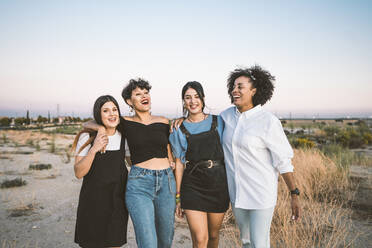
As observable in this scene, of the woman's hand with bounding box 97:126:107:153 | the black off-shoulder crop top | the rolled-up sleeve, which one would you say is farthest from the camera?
the black off-shoulder crop top

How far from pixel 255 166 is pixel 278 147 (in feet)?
1.04

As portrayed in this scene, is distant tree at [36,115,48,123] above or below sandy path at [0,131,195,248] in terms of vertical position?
above

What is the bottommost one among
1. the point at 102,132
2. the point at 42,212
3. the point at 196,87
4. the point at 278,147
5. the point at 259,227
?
the point at 42,212

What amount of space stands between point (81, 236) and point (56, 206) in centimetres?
478

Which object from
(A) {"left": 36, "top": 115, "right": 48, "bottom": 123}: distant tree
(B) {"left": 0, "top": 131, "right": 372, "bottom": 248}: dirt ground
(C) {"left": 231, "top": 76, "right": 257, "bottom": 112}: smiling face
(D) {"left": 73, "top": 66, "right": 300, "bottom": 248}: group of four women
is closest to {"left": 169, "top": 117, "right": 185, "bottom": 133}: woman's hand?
(D) {"left": 73, "top": 66, "right": 300, "bottom": 248}: group of four women

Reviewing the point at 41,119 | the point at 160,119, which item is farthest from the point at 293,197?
the point at 41,119

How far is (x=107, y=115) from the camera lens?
2.85 meters

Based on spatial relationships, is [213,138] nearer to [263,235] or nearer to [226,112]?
[226,112]

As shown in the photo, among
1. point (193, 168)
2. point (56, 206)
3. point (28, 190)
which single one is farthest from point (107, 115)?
point (28, 190)

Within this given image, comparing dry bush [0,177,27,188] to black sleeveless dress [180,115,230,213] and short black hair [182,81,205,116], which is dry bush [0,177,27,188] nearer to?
black sleeveless dress [180,115,230,213]

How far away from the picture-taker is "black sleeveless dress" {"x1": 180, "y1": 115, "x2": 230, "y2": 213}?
2.90 m

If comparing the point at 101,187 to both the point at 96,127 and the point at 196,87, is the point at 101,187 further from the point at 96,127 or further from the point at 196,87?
the point at 196,87

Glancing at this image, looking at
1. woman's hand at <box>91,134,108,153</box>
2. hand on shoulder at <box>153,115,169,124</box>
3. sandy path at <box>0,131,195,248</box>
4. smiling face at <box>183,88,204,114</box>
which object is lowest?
sandy path at <box>0,131,195,248</box>

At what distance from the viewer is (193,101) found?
10.3 ft
